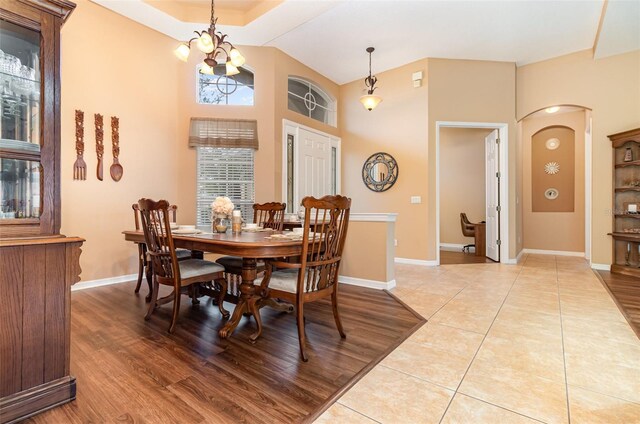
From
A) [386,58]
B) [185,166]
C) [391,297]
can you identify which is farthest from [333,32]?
[391,297]

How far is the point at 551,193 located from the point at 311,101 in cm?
529

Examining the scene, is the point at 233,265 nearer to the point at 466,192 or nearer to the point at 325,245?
the point at 325,245

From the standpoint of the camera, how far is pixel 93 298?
315 centimetres

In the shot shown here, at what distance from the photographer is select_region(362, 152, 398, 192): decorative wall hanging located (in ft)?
17.9

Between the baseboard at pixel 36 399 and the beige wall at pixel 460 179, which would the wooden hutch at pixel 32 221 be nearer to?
the baseboard at pixel 36 399

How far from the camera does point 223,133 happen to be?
175 inches

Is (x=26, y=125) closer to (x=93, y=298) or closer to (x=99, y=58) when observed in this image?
(x=93, y=298)

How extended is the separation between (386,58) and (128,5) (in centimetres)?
373

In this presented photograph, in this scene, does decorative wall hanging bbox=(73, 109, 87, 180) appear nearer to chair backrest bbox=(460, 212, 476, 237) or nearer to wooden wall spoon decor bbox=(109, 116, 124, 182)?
wooden wall spoon decor bbox=(109, 116, 124, 182)

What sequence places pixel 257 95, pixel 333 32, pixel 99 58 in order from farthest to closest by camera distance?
1. pixel 257 95
2. pixel 333 32
3. pixel 99 58

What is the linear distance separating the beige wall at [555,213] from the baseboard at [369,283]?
4619 millimetres

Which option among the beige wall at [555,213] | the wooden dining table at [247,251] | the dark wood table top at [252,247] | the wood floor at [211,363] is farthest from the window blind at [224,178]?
the beige wall at [555,213]

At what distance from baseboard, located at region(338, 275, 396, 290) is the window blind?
1864mm

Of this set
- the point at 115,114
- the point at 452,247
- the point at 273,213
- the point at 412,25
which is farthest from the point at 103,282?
the point at 452,247
